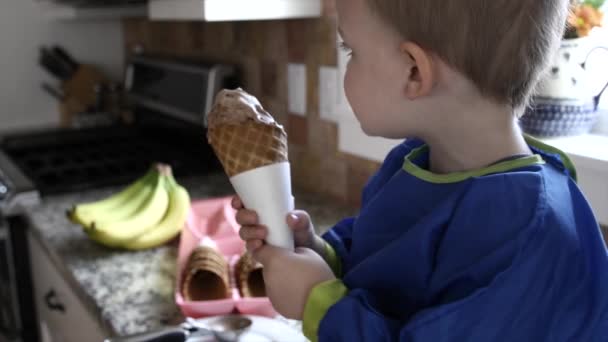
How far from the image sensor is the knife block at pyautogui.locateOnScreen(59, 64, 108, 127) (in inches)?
100

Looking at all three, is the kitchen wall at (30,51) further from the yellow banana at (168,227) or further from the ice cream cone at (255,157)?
the ice cream cone at (255,157)

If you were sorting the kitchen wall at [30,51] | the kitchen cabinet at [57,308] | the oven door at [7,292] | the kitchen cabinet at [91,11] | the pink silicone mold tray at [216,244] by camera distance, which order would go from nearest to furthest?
the pink silicone mold tray at [216,244]
the kitchen cabinet at [57,308]
the oven door at [7,292]
the kitchen cabinet at [91,11]
the kitchen wall at [30,51]

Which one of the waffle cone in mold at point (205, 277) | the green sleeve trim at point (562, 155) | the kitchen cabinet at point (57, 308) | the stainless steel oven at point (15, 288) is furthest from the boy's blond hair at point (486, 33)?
the stainless steel oven at point (15, 288)

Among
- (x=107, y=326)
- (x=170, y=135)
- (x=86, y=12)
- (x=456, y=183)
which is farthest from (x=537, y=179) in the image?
(x=86, y=12)

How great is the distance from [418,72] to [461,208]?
127 mm

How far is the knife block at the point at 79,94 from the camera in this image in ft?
8.35

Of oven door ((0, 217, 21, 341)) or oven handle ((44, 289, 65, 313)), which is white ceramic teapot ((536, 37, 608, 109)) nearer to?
oven handle ((44, 289, 65, 313))

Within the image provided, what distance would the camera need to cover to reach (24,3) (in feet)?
8.13

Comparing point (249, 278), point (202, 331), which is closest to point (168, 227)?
point (249, 278)

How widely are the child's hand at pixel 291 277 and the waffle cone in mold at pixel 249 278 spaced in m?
0.33

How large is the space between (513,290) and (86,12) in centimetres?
212

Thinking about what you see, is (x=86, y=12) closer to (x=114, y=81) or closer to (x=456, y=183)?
(x=114, y=81)

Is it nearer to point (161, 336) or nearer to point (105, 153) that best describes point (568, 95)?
point (161, 336)

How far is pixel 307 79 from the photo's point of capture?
1.48 m
